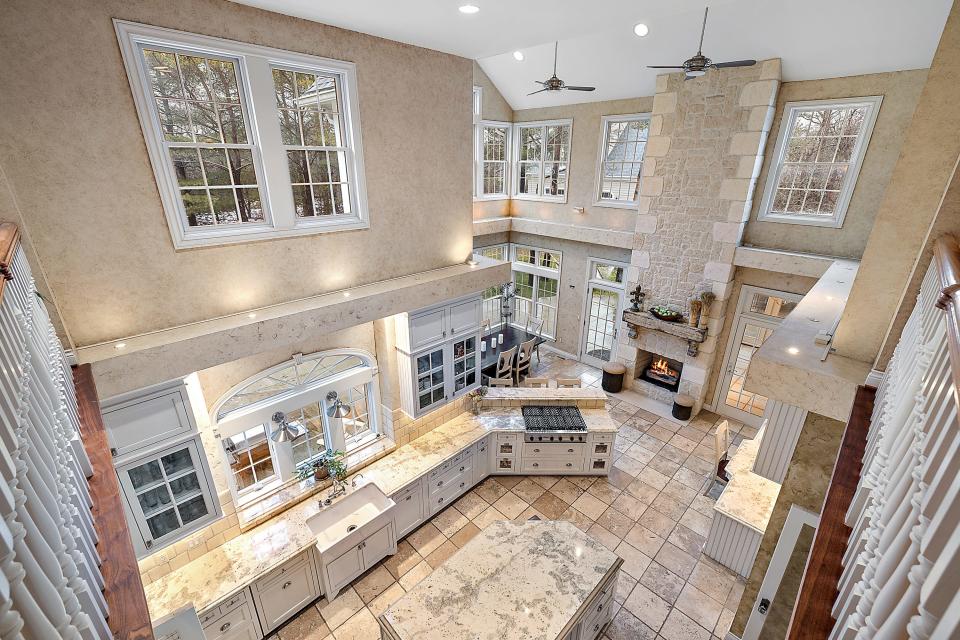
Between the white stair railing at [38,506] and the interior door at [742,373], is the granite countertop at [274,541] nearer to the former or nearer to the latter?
the white stair railing at [38,506]

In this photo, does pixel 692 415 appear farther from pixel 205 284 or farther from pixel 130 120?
pixel 130 120

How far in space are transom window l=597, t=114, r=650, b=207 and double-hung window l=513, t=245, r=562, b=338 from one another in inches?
77.9

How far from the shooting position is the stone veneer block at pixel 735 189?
6.94 meters

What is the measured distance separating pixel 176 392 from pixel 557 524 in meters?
4.14

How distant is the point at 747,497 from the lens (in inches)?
213

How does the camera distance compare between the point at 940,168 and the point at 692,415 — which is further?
the point at 692,415

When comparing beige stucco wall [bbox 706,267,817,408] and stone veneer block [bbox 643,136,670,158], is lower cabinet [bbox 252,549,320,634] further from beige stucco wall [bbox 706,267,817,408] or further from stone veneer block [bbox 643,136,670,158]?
stone veneer block [bbox 643,136,670,158]

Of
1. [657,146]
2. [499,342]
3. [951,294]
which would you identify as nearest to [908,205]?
[951,294]

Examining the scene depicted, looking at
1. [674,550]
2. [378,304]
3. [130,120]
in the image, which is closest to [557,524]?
[674,550]

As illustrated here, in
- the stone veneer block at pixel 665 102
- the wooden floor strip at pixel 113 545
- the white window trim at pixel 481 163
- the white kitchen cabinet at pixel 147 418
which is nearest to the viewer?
the wooden floor strip at pixel 113 545

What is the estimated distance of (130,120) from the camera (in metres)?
3.35

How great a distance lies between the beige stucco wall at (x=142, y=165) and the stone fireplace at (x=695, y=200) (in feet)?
13.6

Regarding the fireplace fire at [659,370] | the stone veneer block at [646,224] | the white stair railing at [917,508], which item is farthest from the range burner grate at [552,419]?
the white stair railing at [917,508]

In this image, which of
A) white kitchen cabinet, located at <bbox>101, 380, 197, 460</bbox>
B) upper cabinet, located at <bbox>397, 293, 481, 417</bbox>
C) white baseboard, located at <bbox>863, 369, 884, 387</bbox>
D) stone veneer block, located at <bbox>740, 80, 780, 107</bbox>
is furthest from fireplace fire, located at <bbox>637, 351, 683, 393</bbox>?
white kitchen cabinet, located at <bbox>101, 380, 197, 460</bbox>
